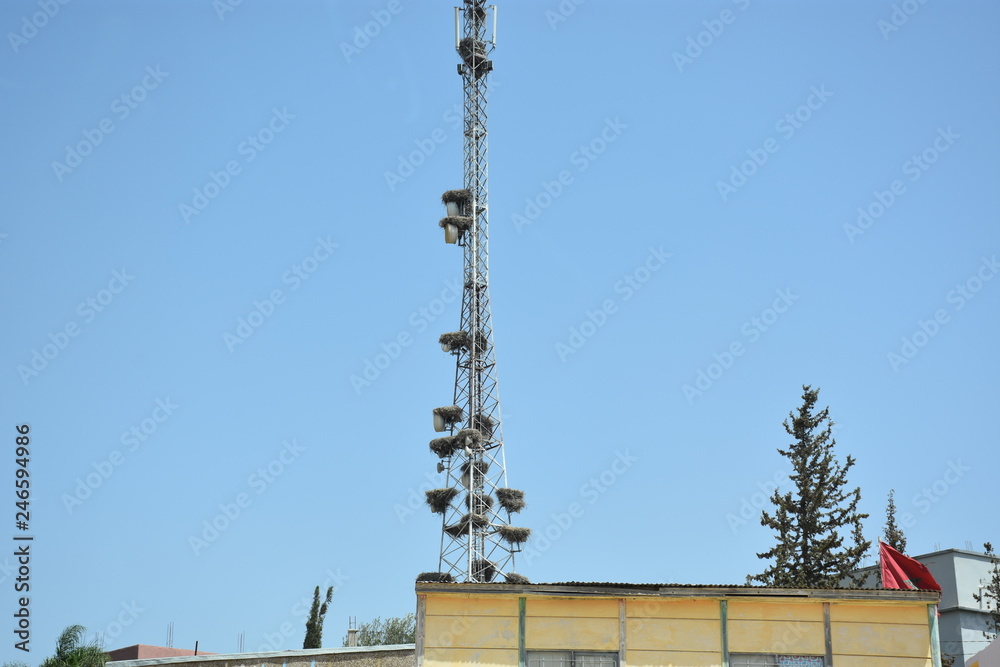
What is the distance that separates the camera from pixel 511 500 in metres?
40.0

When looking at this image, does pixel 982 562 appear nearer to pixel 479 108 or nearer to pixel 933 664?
pixel 479 108

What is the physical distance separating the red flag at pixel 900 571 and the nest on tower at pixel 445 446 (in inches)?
774

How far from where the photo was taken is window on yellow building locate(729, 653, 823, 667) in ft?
61.6

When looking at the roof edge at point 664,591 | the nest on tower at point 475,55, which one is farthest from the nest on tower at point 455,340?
the roof edge at point 664,591

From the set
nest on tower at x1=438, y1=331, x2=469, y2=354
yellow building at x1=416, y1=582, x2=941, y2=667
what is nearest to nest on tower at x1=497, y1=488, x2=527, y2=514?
nest on tower at x1=438, y1=331, x2=469, y2=354

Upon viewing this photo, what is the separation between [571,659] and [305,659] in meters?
17.3

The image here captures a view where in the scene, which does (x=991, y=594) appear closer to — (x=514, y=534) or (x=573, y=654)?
(x=514, y=534)

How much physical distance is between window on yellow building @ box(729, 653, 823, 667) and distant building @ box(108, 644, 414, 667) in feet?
57.7

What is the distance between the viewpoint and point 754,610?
62.4ft

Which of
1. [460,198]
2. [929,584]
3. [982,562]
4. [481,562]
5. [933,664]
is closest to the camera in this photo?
[933,664]

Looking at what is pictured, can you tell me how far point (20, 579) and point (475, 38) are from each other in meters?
25.8

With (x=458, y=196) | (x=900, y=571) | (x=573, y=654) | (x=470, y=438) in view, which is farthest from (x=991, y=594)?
(x=573, y=654)

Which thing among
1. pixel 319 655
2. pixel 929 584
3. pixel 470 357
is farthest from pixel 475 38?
pixel 929 584

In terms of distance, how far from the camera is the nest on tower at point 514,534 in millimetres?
39844
